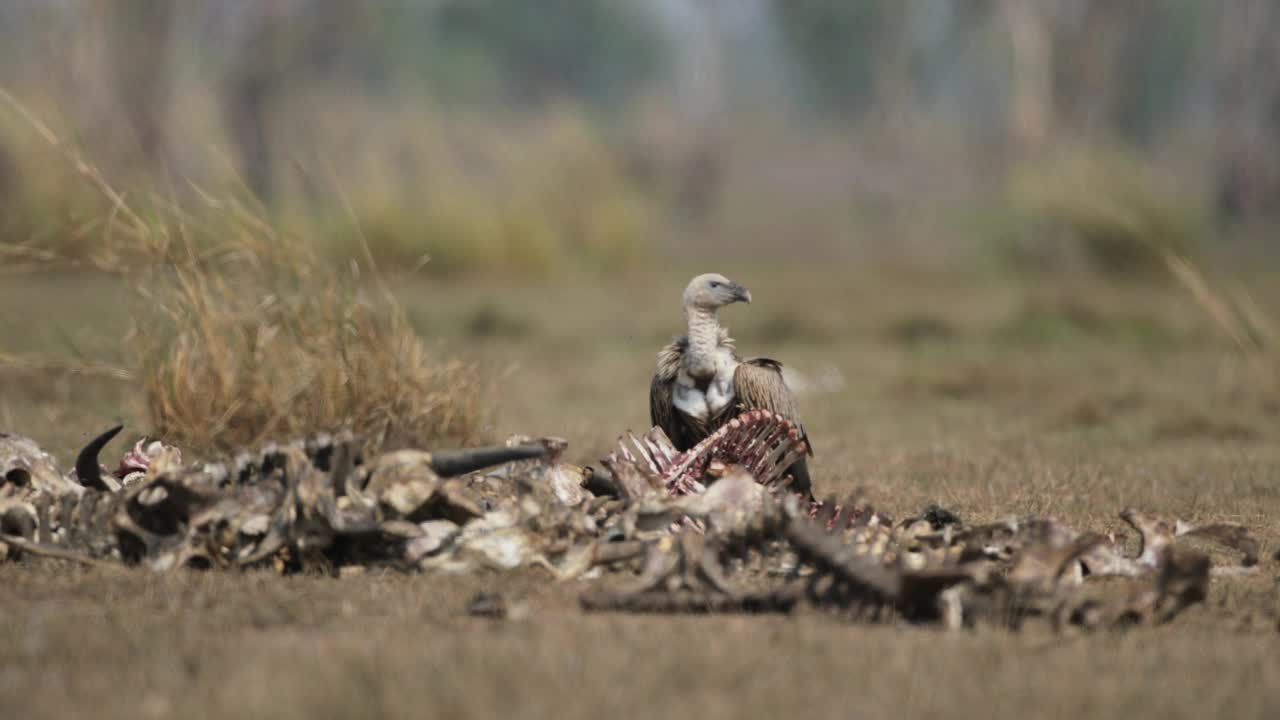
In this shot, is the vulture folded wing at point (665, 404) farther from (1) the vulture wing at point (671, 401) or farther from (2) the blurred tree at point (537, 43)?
(2) the blurred tree at point (537, 43)

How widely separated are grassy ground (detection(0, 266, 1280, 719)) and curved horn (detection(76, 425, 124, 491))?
1.31 ft

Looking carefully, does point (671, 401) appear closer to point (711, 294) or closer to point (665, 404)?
point (665, 404)

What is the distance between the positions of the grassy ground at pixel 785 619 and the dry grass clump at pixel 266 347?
2.17 ft

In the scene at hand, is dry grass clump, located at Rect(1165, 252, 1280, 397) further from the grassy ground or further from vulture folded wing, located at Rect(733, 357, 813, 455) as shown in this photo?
vulture folded wing, located at Rect(733, 357, 813, 455)

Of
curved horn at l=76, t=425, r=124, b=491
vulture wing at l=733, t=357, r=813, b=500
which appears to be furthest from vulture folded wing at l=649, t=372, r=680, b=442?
curved horn at l=76, t=425, r=124, b=491

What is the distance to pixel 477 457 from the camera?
3986 mm

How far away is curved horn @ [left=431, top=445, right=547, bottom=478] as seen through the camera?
398 centimetres

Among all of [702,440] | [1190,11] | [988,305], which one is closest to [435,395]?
[702,440]

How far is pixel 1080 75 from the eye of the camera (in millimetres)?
37969

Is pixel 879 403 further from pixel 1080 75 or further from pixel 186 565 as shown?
pixel 1080 75

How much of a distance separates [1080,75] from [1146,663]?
122ft

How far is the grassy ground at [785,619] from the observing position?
2.81 metres

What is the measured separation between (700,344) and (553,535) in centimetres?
133

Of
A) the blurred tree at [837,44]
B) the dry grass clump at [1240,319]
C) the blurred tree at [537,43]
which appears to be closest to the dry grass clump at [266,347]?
the dry grass clump at [1240,319]
